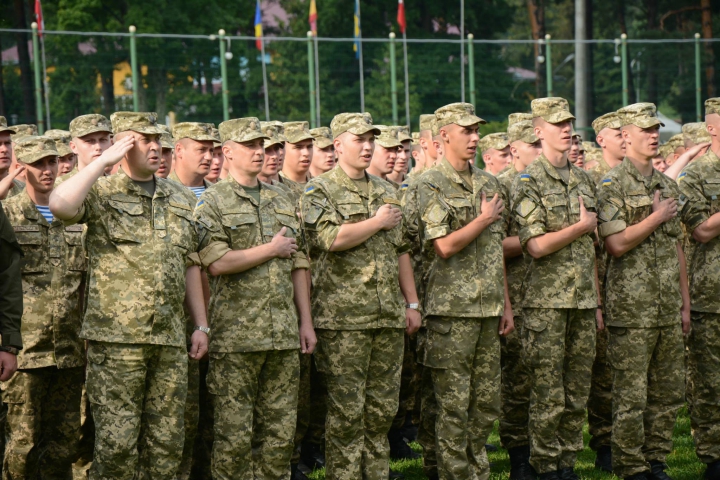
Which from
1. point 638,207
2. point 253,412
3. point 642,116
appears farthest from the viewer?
point 642,116

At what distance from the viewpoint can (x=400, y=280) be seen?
6840 millimetres

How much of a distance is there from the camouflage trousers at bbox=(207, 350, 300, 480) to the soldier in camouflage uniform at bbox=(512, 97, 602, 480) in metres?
1.73

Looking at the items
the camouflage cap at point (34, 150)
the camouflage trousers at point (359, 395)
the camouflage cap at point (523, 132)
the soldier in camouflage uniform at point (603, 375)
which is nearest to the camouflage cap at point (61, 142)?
the camouflage cap at point (34, 150)

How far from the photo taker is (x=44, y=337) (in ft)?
20.9

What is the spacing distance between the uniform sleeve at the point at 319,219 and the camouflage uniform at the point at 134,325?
966mm

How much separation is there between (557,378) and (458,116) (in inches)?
70.7

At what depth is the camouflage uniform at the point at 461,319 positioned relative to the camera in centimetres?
671

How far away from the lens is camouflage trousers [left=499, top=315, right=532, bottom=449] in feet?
25.1

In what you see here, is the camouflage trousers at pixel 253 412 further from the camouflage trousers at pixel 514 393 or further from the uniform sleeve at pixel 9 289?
the camouflage trousers at pixel 514 393

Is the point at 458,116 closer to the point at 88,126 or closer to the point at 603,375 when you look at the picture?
the point at 88,126

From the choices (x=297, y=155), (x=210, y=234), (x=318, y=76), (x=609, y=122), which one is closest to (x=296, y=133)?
(x=297, y=155)

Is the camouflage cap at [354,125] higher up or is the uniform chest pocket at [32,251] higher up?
the camouflage cap at [354,125]

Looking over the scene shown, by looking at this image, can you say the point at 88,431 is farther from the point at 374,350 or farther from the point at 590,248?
the point at 590,248

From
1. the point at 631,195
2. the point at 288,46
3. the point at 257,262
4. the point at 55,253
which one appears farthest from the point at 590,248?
the point at 288,46
